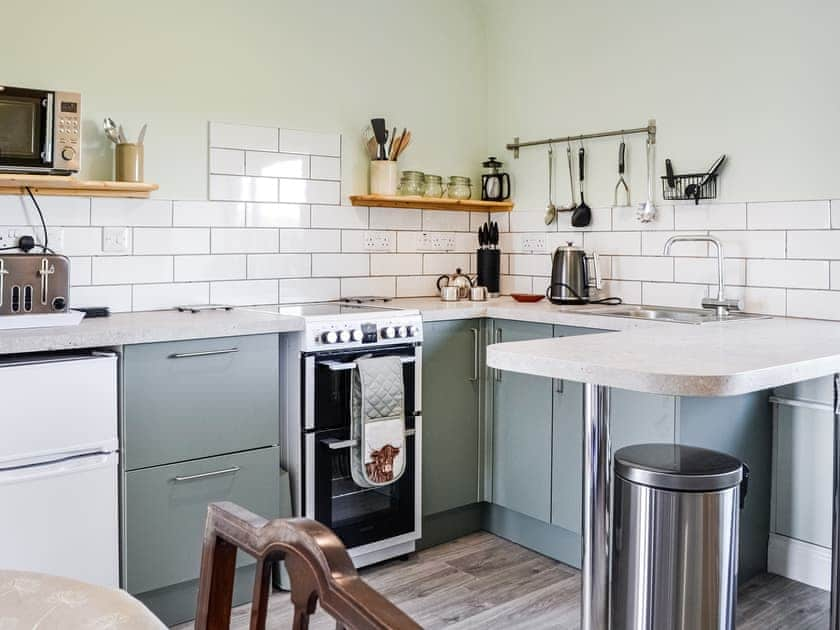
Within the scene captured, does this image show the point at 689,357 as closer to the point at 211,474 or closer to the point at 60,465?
the point at 211,474

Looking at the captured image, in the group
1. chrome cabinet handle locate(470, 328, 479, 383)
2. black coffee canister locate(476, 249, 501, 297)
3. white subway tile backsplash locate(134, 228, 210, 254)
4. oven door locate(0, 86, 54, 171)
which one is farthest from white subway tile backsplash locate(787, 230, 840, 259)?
oven door locate(0, 86, 54, 171)

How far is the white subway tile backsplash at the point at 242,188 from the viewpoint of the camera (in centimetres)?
333

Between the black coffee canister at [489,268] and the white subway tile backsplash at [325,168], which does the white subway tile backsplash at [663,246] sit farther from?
the white subway tile backsplash at [325,168]

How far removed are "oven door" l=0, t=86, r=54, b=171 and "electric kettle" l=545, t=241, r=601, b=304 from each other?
2.06 m

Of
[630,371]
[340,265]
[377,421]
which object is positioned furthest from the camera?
[340,265]

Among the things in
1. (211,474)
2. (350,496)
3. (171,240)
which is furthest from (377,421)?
(171,240)

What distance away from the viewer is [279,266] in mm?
3543

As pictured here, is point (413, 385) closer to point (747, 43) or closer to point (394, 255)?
point (394, 255)

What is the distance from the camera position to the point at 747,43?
318 centimetres

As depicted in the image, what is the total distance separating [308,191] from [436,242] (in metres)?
0.78

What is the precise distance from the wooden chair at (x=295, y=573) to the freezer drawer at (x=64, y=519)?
1640 mm

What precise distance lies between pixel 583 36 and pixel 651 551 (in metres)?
2.62

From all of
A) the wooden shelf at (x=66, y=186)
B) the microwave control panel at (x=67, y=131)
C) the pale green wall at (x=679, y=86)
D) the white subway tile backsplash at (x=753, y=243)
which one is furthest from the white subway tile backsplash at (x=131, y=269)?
the white subway tile backsplash at (x=753, y=243)

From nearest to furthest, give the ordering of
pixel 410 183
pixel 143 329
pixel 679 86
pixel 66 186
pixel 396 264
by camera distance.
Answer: pixel 143 329, pixel 66 186, pixel 679 86, pixel 410 183, pixel 396 264
